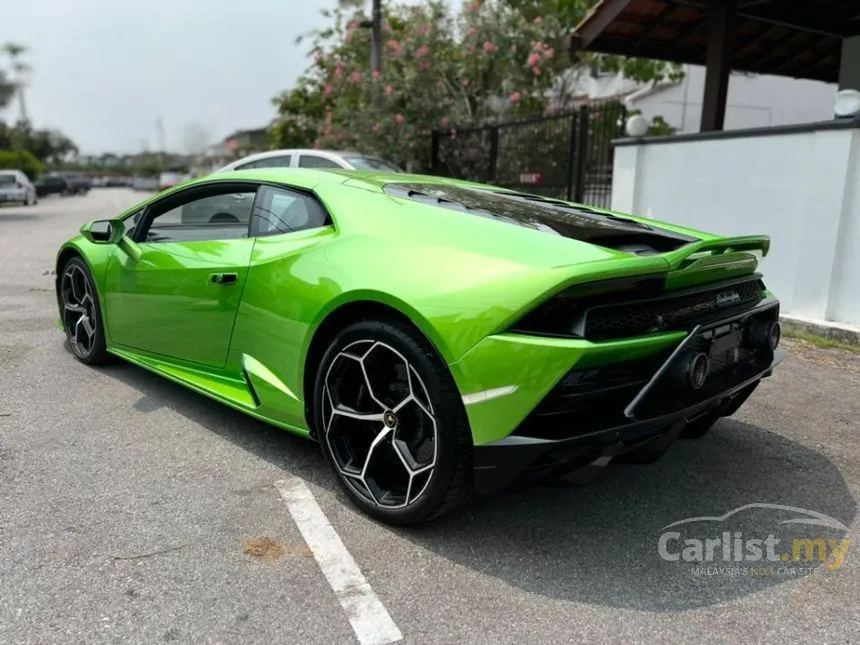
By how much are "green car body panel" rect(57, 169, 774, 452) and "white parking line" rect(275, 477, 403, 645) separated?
295 mm

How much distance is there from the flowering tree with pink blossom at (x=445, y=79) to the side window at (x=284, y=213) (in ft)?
31.6

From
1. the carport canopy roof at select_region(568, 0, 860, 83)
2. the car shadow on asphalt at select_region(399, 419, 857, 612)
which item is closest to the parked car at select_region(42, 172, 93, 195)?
the carport canopy roof at select_region(568, 0, 860, 83)

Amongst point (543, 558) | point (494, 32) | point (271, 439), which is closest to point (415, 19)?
point (494, 32)

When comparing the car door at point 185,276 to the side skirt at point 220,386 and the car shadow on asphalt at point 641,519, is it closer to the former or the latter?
the side skirt at point 220,386

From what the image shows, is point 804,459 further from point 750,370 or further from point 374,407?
point 374,407

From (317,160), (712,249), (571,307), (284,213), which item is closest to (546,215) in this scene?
(712,249)

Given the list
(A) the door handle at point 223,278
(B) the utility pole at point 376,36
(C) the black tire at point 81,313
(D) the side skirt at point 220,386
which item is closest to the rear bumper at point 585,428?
(D) the side skirt at point 220,386

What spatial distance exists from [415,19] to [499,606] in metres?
13.9

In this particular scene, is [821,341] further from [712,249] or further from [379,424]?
[379,424]

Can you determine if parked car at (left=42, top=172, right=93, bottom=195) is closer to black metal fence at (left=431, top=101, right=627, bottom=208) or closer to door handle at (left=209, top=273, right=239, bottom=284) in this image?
black metal fence at (left=431, top=101, right=627, bottom=208)

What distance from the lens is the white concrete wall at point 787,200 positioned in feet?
18.7

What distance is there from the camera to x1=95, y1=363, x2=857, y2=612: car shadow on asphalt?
2348 mm

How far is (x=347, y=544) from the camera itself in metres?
2.58

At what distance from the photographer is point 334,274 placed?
276cm
